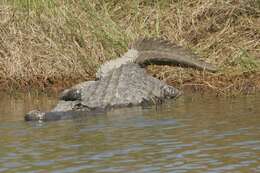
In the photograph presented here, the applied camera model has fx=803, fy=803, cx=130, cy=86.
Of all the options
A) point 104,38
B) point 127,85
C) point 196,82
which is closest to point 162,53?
point 196,82

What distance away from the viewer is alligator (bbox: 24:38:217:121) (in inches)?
334

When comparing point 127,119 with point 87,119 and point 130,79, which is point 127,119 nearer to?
point 87,119

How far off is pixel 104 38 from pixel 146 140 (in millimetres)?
3912

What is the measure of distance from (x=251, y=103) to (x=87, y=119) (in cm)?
169

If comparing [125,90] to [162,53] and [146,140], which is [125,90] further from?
[146,140]

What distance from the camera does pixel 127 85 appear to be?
9016 mm

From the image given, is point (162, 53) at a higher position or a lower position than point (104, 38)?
lower

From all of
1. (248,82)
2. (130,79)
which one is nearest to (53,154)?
(130,79)

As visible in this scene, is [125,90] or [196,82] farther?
[196,82]

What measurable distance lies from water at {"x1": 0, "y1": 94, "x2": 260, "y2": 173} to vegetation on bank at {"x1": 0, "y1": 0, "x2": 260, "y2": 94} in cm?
122

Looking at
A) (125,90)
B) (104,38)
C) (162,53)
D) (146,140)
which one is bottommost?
(146,140)

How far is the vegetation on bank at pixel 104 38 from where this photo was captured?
32.9 feet

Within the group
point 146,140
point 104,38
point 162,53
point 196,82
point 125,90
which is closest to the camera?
point 146,140

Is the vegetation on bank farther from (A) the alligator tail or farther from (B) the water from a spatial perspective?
(B) the water
